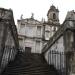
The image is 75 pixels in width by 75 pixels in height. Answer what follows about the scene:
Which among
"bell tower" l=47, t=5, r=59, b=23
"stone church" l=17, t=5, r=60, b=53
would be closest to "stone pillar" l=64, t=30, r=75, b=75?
"stone church" l=17, t=5, r=60, b=53

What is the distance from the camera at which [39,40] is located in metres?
31.9

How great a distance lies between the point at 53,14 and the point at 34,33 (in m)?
9.06

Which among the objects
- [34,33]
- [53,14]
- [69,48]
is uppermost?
[53,14]

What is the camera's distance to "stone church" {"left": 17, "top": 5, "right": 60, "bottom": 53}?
1220 inches

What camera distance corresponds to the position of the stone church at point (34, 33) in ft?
102

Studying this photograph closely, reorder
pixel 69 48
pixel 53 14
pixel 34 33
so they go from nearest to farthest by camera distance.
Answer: pixel 69 48
pixel 34 33
pixel 53 14

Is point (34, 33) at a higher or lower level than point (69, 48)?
higher

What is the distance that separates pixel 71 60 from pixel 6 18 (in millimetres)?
4630

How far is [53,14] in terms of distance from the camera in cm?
3869

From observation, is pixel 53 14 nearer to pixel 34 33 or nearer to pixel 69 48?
pixel 34 33

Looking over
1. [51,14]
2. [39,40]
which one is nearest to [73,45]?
[39,40]

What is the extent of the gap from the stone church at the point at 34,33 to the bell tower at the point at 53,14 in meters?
1.10

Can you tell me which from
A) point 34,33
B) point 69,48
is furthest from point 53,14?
point 69,48

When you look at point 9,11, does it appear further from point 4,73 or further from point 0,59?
point 4,73
